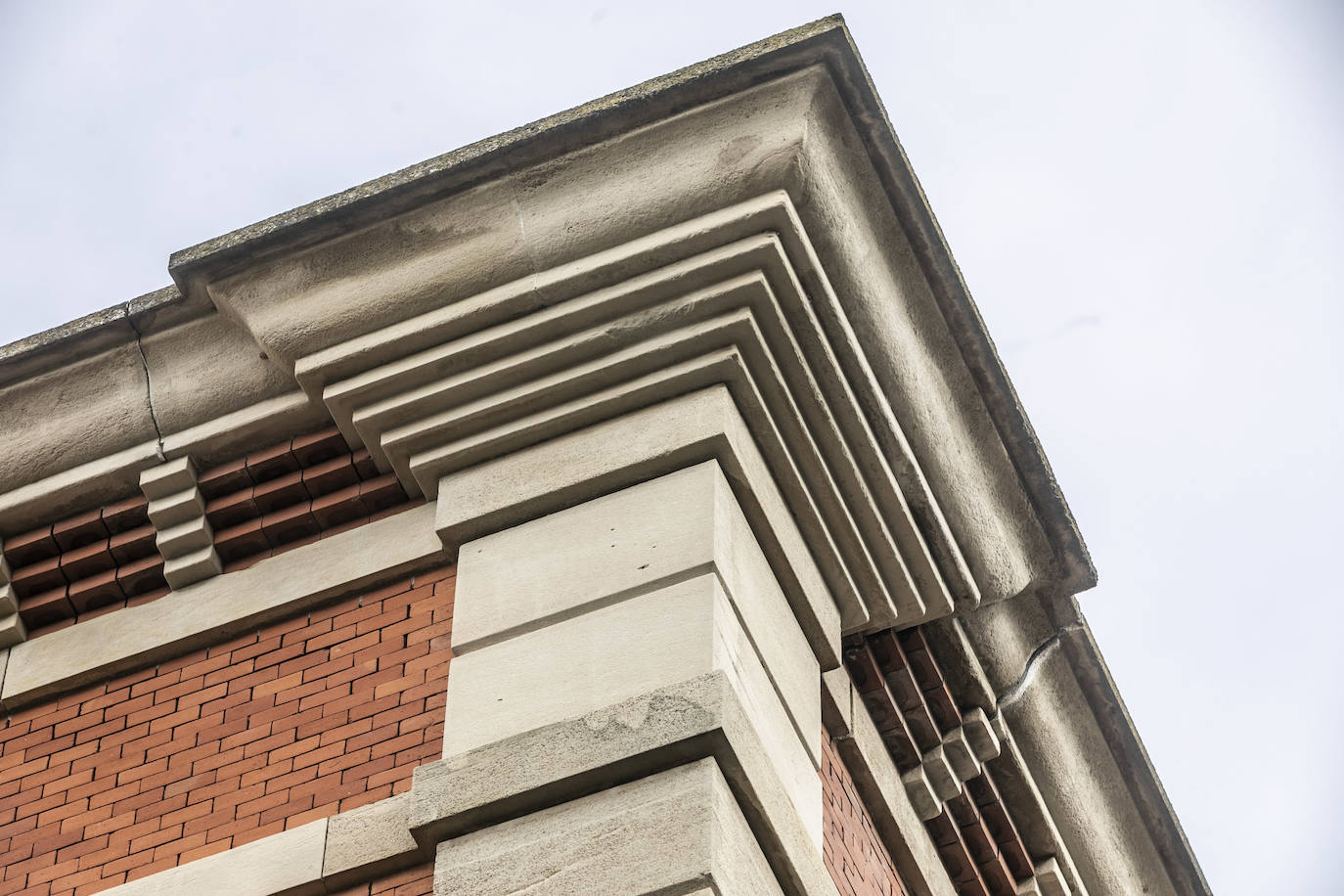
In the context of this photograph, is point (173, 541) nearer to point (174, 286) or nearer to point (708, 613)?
point (174, 286)

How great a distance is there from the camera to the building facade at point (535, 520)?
5789 millimetres

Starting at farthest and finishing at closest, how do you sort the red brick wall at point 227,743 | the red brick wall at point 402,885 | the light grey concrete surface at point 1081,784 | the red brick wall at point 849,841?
the light grey concrete surface at point 1081,784
the red brick wall at point 849,841
the red brick wall at point 227,743
the red brick wall at point 402,885

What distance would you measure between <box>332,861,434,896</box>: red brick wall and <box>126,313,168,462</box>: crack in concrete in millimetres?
1920

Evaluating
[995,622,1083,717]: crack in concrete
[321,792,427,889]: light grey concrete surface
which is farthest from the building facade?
[995,622,1083,717]: crack in concrete

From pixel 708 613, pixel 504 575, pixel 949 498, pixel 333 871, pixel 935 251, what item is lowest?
pixel 333 871

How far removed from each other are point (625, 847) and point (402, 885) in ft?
2.32

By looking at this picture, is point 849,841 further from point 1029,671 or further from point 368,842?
point 368,842

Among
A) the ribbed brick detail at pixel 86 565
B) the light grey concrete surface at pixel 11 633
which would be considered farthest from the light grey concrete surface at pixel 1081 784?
the light grey concrete surface at pixel 11 633

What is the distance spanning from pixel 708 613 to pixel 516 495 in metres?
0.89

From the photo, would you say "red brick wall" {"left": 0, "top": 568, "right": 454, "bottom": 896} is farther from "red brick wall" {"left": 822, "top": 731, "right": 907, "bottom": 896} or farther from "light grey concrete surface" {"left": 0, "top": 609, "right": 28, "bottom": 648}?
"red brick wall" {"left": 822, "top": 731, "right": 907, "bottom": 896}

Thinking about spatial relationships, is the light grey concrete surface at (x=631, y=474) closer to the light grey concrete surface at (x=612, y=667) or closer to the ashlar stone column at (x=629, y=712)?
the ashlar stone column at (x=629, y=712)

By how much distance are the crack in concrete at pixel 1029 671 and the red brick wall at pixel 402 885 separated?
9.12 ft

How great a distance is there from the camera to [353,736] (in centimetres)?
607

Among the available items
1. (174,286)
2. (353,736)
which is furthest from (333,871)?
(174,286)
